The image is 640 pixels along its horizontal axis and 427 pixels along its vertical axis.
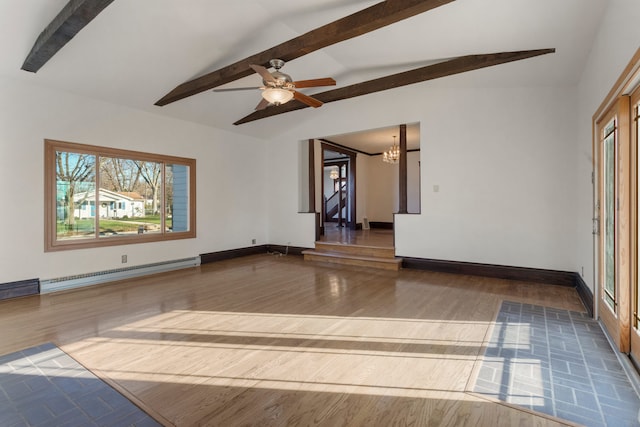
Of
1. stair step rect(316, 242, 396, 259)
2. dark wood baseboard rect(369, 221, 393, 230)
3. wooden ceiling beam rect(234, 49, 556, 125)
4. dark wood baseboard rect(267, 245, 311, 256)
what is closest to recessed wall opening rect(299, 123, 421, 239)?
dark wood baseboard rect(369, 221, 393, 230)

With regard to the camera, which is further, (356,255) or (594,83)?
(356,255)

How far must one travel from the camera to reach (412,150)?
35.0 feet

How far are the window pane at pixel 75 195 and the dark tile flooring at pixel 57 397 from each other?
2.90m

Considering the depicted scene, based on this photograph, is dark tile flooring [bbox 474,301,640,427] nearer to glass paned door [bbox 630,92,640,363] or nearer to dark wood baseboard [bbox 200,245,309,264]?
glass paned door [bbox 630,92,640,363]

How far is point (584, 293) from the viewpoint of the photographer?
4113 mm

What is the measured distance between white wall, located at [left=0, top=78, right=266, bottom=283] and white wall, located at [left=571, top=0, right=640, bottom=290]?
6.59 metres

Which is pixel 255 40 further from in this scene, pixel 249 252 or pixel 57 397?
pixel 249 252

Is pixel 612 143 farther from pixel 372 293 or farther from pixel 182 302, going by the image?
pixel 182 302

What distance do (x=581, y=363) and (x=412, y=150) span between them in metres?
8.85

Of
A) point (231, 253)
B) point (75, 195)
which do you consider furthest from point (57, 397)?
point (231, 253)

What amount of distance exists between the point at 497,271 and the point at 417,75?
11.9ft

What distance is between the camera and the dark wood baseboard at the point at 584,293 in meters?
3.76

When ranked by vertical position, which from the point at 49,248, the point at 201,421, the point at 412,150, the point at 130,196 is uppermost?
the point at 412,150

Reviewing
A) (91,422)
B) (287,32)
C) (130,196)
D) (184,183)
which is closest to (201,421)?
(91,422)
